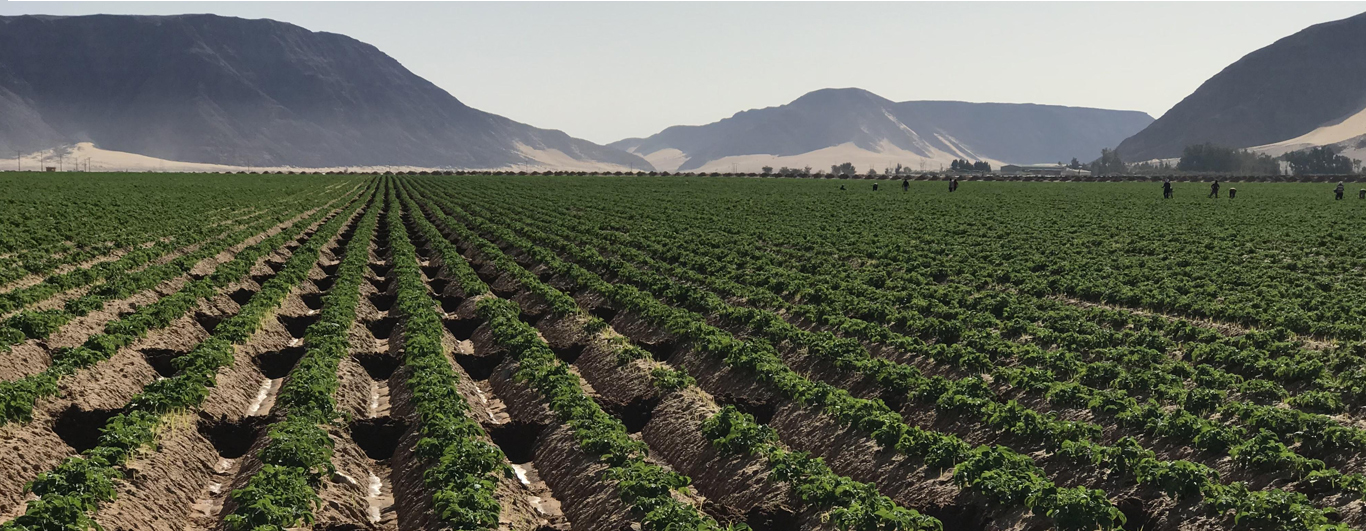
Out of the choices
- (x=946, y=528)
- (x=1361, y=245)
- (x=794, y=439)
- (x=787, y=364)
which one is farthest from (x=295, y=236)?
(x=1361, y=245)

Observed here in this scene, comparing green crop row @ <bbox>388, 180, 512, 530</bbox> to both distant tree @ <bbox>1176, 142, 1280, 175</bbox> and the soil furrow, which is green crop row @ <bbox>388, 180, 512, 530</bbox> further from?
distant tree @ <bbox>1176, 142, 1280, 175</bbox>

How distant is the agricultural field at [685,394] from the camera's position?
9.43m

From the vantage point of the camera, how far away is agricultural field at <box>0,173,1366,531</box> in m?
9.43

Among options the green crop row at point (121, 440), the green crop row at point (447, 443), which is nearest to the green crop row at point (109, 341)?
the green crop row at point (121, 440)

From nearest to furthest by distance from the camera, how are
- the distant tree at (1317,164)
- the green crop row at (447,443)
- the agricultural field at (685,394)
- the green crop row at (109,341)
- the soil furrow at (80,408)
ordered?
the green crop row at (447,443)
the agricultural field at (685,394)
the soil furrow at (80,408)
the green crop row at (109,341)
the distant tree at (1317,164)

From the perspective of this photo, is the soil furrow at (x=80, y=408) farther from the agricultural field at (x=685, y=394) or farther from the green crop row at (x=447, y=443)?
the green crop row at (x=447, y=443)

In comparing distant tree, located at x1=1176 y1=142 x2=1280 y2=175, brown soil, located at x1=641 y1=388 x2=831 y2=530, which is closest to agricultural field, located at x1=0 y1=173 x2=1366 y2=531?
brown soil, located at x1=641 y1=388 x2=831 y2=530

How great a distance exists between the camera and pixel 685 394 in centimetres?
1366

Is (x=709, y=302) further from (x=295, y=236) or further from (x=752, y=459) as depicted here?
(x=295, y=236)

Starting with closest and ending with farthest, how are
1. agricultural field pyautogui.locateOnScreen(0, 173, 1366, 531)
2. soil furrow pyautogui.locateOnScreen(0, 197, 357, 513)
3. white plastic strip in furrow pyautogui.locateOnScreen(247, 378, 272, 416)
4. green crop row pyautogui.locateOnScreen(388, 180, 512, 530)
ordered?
green crop row pyautogui.locateOnScreen(388, 180, 512, 530) < agricultural field pyautogui.locateOnScreen(0, 173, 1366, 531) < soil furrow pyautogui.locateOnScreen(0, 197, 357, 513) < white plastic strip in furrow pyautogui.locateOnScreen(247, 378, 272, 416)

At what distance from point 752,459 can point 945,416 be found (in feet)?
9.49

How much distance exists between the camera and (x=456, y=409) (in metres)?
12.1

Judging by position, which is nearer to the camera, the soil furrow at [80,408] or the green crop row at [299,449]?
the green crop row at [299,449]

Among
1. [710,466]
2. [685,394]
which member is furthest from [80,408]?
[710,466]
